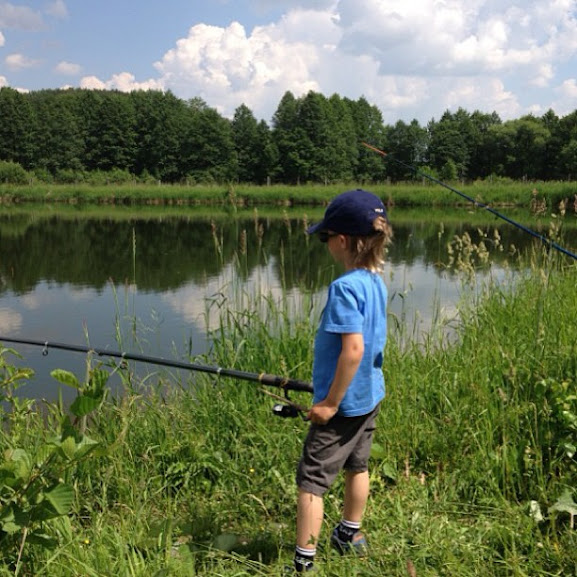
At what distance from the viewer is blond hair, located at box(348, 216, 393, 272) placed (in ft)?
6.70

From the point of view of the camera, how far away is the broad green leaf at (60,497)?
170 cm

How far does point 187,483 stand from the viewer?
2764mm

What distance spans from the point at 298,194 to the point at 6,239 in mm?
18112

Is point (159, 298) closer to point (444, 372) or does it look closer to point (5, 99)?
point (444, 372)

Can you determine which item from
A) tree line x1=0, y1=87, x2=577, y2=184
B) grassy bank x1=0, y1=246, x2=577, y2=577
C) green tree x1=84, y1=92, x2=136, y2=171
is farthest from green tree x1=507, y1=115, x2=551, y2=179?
grassy bank x1=0, y1=246, x2=577, y2=577

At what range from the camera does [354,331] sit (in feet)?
6.20

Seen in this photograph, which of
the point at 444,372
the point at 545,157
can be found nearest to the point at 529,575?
the point at 444,372

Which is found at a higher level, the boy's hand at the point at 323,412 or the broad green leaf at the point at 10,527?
the boy's hand at the point at 323,412

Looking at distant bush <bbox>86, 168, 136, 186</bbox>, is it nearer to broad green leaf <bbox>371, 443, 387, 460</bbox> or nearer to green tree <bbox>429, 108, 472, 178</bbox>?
green tree <bbox>429, 108, 472, 178</bbox>

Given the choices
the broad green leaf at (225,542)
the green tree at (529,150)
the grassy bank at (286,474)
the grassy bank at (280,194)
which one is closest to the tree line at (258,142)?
the green tree at (529,150)

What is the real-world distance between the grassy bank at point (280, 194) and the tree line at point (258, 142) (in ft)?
17.7

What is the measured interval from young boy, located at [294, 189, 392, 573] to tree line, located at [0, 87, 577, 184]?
4557cm

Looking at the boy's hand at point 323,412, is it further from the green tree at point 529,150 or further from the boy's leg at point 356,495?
the green tree at point 529,150

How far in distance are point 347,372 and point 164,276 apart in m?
10.7
